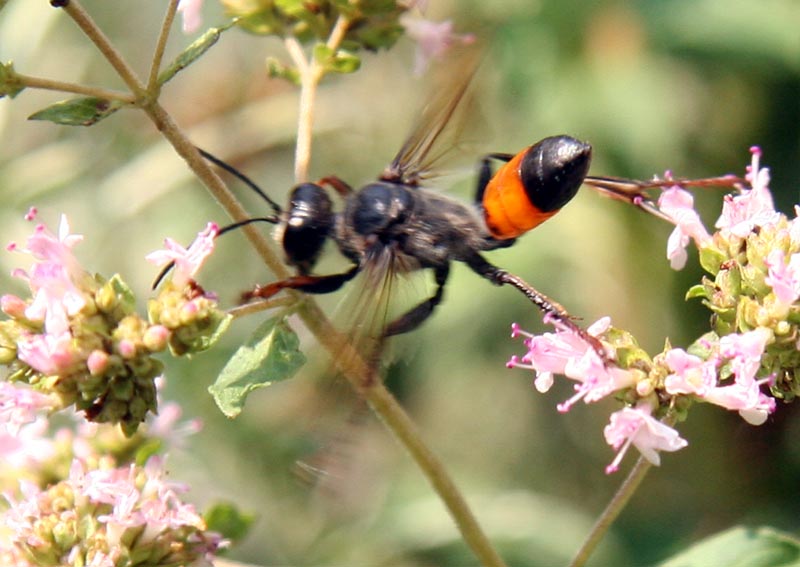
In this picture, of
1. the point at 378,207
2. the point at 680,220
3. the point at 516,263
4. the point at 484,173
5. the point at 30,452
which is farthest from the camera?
the point at 516,263

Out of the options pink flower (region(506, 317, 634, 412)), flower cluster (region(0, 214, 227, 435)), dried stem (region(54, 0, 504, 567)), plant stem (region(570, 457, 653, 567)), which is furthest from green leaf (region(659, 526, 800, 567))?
flower cluster (region(0, 214, 227, 435))

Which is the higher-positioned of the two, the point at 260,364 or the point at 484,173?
the point at 260,364

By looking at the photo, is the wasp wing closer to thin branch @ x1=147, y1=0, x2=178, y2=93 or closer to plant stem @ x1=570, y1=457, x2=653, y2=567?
thin branch @ x1=147, y1=0, x2=178, y2=93

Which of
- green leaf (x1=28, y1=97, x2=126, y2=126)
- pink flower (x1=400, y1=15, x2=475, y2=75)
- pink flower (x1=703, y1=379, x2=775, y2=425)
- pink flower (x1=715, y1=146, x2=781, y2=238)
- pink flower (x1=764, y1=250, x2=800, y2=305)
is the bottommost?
pink flower (x1=703, y1=379, x2=775, y2=425)

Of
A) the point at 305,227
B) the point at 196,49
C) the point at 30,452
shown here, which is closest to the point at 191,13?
the point at 196,49

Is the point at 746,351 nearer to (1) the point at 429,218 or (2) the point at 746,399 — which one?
(2) the point at 746,399

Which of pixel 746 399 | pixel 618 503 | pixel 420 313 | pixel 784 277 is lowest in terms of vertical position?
pixel 618 503
